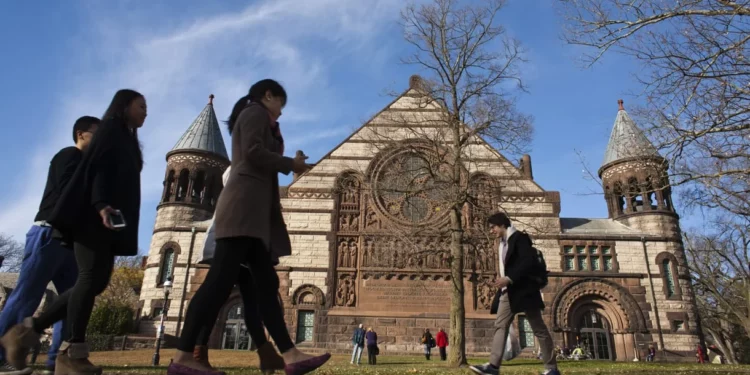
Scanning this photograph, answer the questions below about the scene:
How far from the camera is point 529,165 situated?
29422mm

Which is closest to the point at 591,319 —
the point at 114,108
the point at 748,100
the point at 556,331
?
the point at 556,331

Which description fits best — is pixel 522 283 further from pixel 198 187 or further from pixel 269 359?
pixel 198 187

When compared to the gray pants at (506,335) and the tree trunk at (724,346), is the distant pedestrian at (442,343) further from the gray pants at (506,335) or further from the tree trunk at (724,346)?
the tree trunk at (724,346)

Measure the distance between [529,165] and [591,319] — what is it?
1047 cm

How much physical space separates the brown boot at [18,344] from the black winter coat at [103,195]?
959 millimetres

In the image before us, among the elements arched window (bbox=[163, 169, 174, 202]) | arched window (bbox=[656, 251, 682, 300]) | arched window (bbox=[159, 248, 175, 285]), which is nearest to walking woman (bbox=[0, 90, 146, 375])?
arched window (bbox=[159, 248, 175, 285])

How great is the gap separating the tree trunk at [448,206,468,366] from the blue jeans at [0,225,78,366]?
8.57 meters

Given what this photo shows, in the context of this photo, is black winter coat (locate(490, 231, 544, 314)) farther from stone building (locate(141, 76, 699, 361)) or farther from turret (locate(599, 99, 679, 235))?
turret (locate(599, 99, 679, 235))

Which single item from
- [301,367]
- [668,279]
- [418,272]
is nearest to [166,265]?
[418,272]

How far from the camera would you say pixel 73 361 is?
12.1ft

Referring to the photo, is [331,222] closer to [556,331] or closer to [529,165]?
[556,331]

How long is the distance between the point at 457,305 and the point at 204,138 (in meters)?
19.3

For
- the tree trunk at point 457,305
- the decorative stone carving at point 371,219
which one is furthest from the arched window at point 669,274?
→ the tree trunk at point 457,305

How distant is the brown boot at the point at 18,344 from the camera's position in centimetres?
408
